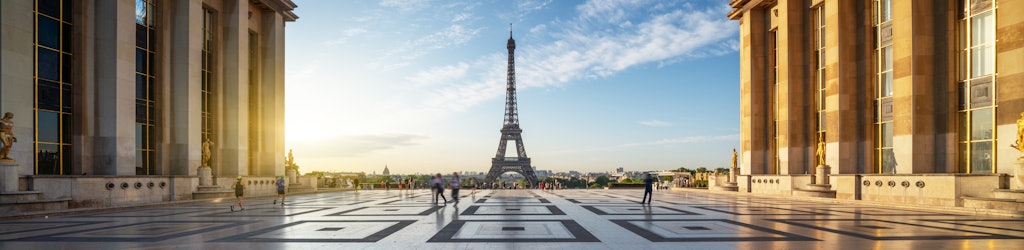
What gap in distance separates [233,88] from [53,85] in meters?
15.4

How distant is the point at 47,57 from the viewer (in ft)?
94.0

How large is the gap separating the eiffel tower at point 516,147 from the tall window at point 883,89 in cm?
9010

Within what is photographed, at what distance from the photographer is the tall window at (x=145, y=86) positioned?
34.5m

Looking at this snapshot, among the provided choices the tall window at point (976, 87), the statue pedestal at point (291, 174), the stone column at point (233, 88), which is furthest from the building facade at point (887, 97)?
the stone column at point (233, 88)

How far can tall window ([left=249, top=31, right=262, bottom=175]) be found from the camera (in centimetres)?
4947

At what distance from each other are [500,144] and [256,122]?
85.4 metres

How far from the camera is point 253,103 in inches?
1962

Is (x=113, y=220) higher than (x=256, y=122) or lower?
lower

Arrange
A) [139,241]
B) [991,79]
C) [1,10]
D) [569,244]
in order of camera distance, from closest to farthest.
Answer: [569,244] → [139,241] → [1,10] → [991,79]

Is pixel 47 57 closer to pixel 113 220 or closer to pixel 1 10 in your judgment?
pixel 1 10

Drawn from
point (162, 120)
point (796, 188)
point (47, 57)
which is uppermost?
point (47, 57)

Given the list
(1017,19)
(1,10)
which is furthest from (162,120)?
(1017,19)

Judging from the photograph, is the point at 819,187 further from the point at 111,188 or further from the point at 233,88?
the point at 233,88

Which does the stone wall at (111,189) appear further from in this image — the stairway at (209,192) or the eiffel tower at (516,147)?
the eiffel tower at (516,147)
